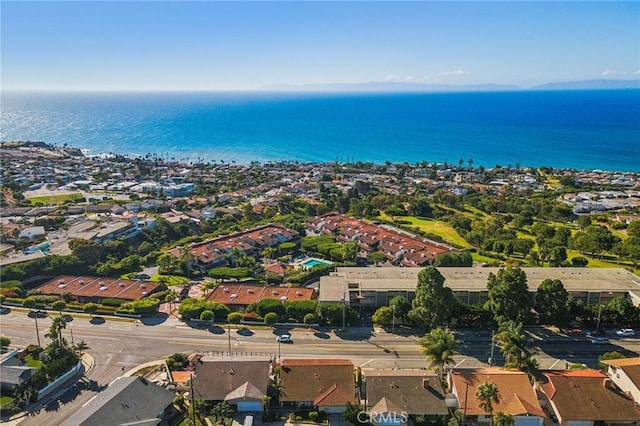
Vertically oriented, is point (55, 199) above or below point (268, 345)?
below

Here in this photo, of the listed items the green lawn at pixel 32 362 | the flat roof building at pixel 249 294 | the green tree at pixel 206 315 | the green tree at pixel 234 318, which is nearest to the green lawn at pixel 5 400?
the green lawn at pixel 32 362

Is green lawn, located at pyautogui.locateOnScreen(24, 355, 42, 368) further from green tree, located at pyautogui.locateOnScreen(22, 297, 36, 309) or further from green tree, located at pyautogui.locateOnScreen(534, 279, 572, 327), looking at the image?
green tree, located at pyautogui.locateOnScreen(534, 279, 572, 327)

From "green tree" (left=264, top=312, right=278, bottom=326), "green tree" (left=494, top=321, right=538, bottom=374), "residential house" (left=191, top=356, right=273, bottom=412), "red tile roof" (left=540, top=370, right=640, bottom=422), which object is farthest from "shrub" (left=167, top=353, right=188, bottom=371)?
"red tile roof" (left=540, top=370, right=640, bottom=422)

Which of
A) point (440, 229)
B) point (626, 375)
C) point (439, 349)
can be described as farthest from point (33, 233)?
point (626, 375)

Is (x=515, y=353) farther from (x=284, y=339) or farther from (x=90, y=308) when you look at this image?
(x=90, y=308)

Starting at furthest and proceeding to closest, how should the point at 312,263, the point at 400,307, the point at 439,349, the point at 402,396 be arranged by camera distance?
the point at 312,263, the point at 400,307, the point at 439,349, the point at 402,396
